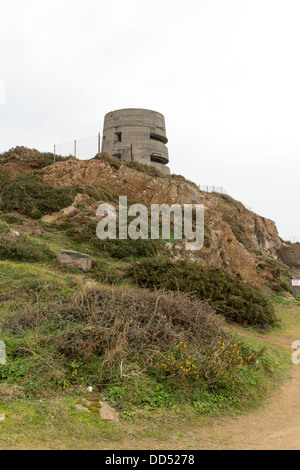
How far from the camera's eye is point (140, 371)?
556cm

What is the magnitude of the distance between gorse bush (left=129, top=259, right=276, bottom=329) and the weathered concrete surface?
1.39m

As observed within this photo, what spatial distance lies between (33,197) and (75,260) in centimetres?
798

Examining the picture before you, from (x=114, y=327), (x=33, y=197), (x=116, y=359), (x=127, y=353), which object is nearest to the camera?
(x=116, y=359)

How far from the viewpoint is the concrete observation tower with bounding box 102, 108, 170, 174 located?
27.1 meters

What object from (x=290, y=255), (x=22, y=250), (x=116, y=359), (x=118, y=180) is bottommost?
(x=116, y=359)

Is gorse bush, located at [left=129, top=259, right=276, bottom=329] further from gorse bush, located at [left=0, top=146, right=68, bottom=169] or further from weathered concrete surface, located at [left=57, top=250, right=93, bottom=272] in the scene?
gorse bush, located at [left=0, top=146, right=68, bottom=169]

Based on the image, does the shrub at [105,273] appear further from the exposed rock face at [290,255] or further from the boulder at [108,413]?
the exposed rock face at [290,255]

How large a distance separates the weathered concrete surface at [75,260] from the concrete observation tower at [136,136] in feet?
49.2

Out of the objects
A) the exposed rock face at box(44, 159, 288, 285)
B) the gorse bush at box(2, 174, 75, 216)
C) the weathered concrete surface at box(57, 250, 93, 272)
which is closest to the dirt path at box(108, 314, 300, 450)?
the weathered concrete surface at box(57, 250, 93, 272)

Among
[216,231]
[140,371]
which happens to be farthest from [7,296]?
[216,231]

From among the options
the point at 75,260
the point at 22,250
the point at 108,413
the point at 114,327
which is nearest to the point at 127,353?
the point at 114,327

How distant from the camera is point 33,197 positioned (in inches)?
763

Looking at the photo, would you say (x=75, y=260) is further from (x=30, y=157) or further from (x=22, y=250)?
(x=30, y=157)

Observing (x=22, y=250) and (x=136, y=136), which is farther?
(x=136, y=136)
